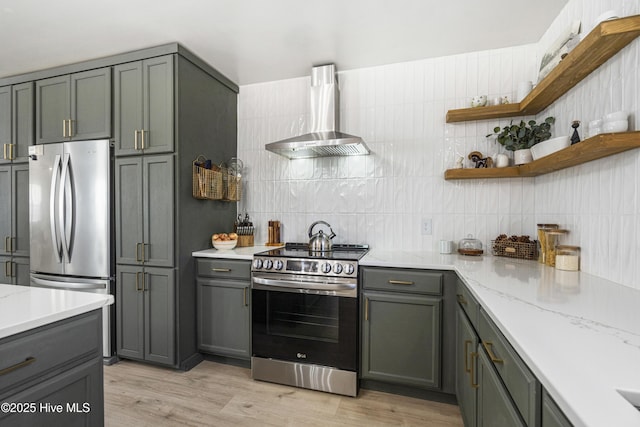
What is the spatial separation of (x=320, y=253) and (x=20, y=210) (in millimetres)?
2816

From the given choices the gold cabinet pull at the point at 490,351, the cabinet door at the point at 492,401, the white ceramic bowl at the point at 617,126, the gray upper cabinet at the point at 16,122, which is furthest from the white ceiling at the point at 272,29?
the cabinet door at the point at 492,401

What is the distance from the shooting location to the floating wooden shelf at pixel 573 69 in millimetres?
1304

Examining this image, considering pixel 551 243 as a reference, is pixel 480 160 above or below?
above

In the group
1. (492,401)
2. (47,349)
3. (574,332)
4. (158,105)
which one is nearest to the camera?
(574,332)

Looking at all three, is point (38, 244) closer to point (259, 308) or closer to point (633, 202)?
point (259, 308)

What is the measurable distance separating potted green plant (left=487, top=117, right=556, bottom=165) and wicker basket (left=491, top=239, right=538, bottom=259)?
57 centimetres

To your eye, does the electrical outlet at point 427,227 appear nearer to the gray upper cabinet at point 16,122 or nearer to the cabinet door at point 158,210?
the cabinet door at point 158,210

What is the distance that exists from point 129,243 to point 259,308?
1.17 meters

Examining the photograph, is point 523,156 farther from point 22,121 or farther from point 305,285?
point 22,121

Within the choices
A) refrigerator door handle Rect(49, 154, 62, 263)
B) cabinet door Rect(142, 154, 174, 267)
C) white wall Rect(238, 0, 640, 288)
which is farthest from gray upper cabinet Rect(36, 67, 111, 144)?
white wall Rect(238, 0, 640, 288)

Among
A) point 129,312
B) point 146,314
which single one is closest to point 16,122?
point 129,312

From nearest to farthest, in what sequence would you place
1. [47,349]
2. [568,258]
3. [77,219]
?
[47,349] → [568,258] → [77,219]

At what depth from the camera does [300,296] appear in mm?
2248

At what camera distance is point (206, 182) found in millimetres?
2600
